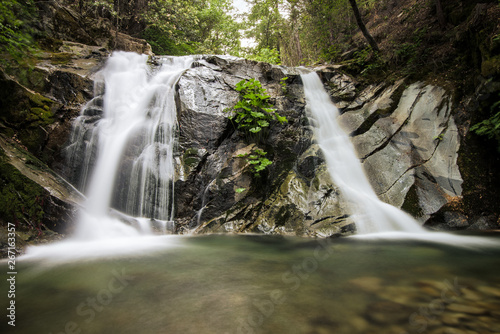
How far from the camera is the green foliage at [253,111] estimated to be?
23.1 feet

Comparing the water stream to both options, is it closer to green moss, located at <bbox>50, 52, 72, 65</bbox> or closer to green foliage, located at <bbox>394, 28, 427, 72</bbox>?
green moss, located at <bbox>50, 52, 72, 65</bbox>

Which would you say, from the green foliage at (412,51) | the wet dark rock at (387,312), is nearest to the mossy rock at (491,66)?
→ the green foliage at (412,51)

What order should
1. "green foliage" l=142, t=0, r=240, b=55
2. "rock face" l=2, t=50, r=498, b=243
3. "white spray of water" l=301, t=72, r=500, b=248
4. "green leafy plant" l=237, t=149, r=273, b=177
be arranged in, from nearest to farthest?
"white spray of water" l=301, t=72, r=500, b=248 < "rock face" l=2, t=50, r=498, b=243 < "green leafy plant" l=237, t=149, r=273, b=177 < "green foliage" l=142, t=0, r=240, b=55

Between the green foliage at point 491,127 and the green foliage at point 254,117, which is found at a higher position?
the green foliage at point 254,117

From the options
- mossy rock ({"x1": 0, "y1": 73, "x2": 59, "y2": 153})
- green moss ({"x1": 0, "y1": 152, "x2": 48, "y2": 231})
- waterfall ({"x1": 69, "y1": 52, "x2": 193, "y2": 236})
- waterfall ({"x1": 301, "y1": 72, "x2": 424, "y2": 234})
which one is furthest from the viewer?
waterfall ({"x1": 69, "y1": 52, "x2": 193, "y2": 236})

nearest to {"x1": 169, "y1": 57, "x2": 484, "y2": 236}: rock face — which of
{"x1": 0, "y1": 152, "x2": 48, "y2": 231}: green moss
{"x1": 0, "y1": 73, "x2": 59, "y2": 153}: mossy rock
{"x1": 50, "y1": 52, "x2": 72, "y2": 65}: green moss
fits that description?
{"x1": 0, "y1": 152, "x2": 48, "y2": 231}: green moss

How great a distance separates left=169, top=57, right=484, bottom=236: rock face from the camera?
5.81 meters

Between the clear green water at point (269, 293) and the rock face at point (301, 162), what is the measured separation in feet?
6.43

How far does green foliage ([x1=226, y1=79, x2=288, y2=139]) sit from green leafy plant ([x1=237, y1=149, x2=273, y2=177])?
67 centimetres

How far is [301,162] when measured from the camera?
702 centimetres

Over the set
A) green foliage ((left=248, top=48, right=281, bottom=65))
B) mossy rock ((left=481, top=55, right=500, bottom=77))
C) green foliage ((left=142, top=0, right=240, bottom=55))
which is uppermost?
green foliage ((left=142, top=0, right=240, bottom=55))

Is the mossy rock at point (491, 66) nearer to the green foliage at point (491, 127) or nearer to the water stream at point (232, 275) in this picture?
the green foliage at point (491, 127)

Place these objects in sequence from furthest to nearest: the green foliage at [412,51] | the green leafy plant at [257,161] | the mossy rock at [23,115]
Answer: the green foliage at [412,51] → the green leafy plant at [257,161] → the mossy rock at [23,115]

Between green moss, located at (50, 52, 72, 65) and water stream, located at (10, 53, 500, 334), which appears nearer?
water stream, located at (10, 53, 500, 334)
